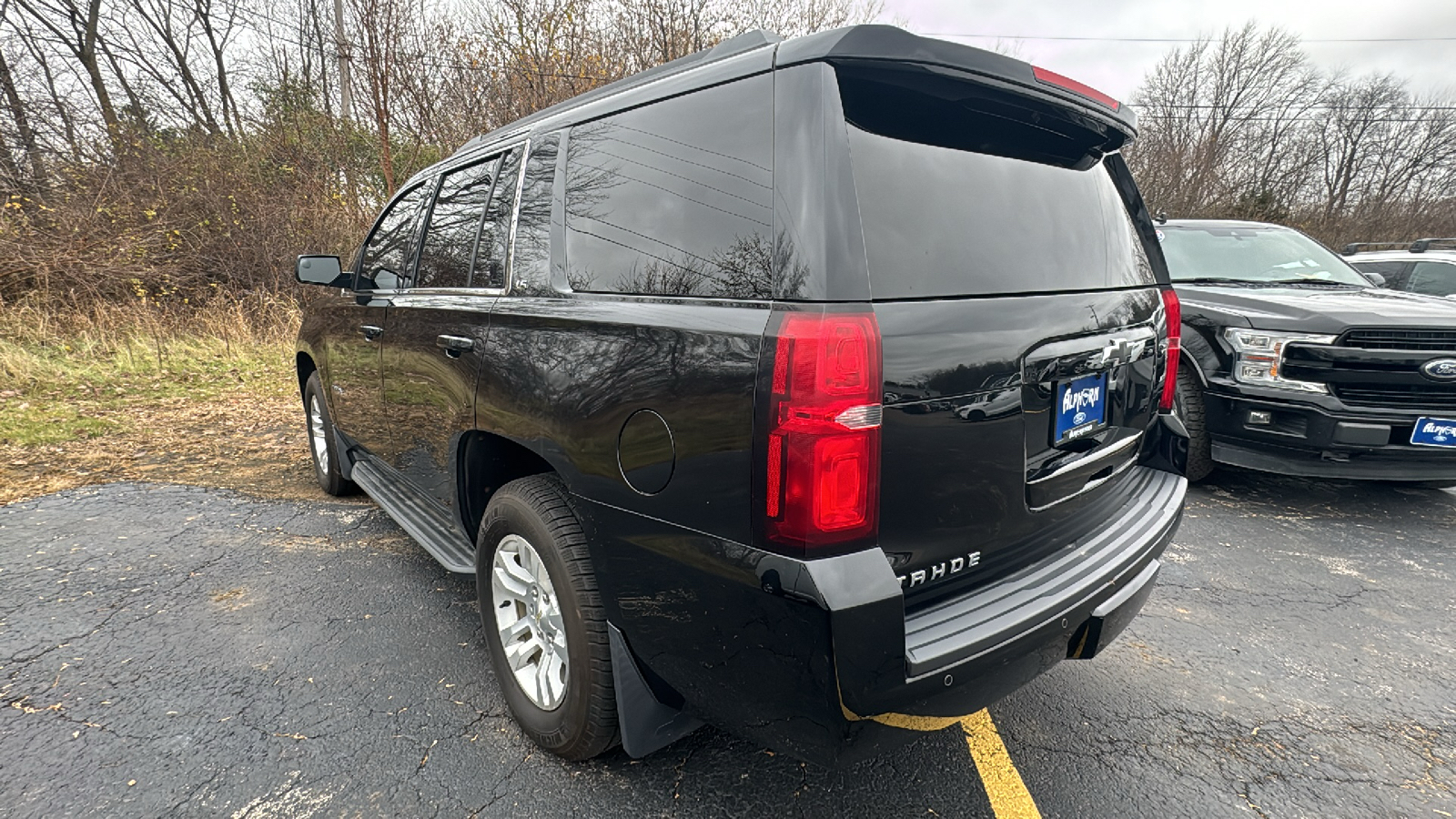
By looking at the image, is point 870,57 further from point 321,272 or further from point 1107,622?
point 321,272

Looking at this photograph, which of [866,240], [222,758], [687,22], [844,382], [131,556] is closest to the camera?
[844,382]

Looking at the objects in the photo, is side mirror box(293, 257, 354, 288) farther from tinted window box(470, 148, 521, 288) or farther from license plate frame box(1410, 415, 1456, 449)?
license plate frame box(1410, 415, 1456, 449)

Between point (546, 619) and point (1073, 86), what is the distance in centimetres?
214

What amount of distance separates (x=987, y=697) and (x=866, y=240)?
110 centimetres

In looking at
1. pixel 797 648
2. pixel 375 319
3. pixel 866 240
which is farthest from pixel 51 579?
pixel 866 240

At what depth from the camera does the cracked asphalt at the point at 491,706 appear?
1961 mm

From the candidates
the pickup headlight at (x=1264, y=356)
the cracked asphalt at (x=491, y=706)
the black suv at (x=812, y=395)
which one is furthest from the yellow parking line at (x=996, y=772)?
the pickup headlight at (x=1264, y=356)

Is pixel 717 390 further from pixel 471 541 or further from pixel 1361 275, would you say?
pixel 1361 275

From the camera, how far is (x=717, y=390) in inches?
58.3

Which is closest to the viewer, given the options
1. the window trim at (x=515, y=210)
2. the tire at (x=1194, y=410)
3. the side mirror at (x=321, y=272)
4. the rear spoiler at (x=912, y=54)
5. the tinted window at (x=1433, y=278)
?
the rear spoiler at (x=912, y=54)

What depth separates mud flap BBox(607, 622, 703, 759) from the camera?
1781 mm

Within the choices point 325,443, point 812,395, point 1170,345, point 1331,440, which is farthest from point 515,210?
point 1331,440

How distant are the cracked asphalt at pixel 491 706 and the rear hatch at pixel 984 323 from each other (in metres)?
0.75

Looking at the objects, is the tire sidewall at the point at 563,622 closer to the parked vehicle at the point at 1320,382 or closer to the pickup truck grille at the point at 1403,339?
the parked vehicle at the point at 1320,382
